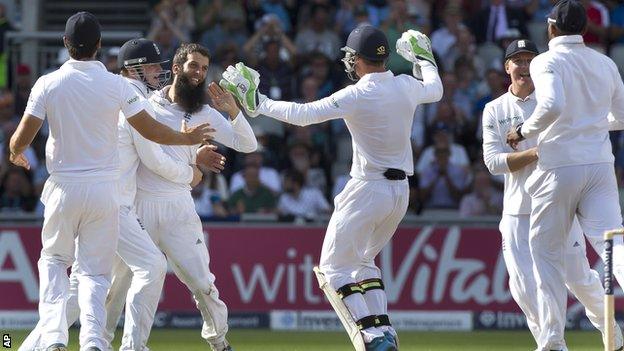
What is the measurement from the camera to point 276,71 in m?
18.7

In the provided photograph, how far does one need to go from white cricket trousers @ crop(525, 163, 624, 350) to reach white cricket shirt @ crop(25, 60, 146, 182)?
2.94 meters

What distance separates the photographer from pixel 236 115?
10578 mm

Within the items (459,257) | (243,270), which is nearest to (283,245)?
(243,270)

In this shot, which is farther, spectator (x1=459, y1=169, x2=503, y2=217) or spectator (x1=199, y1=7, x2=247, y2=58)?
spectator (x1=199, y1=7, x2=247, y2=58)

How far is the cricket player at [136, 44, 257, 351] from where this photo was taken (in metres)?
10.7

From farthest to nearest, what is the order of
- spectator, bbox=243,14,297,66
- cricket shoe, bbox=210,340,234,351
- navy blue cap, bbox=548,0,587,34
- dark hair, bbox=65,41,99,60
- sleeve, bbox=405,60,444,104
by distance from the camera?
spectator, bbox=243,14,297,66
cricket shoe, bbox=210,340,234,351
sleeve, bbox=405,60,444,104
navy blue cap, bbox=548,0,587,34
dark hair, bbox=65,41,99,60

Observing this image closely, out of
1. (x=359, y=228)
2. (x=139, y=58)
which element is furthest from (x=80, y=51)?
(x=359, y=228)

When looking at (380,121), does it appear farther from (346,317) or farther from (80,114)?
(80,114)

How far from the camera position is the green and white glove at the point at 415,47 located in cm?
1091

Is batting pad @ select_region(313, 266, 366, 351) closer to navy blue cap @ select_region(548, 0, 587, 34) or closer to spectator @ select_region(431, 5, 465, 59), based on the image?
navy blue cap @ select_region(548, 0, 587, 34)

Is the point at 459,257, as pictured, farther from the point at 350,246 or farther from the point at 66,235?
the point at 66,235

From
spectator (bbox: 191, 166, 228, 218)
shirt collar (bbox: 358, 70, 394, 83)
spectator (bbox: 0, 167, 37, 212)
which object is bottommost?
spectator (bbox: 0, 167, 37, 212)

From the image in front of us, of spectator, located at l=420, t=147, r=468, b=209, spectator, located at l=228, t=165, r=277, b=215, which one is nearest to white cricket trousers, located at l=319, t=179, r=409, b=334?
spectator, located at l=228, t=165, r=277, b=215

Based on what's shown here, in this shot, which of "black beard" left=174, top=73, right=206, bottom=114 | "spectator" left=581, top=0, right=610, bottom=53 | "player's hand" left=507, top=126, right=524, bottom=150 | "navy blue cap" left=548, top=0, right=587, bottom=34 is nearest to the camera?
"navy blue cap" left=548, top=0, right=587, bottom=34
